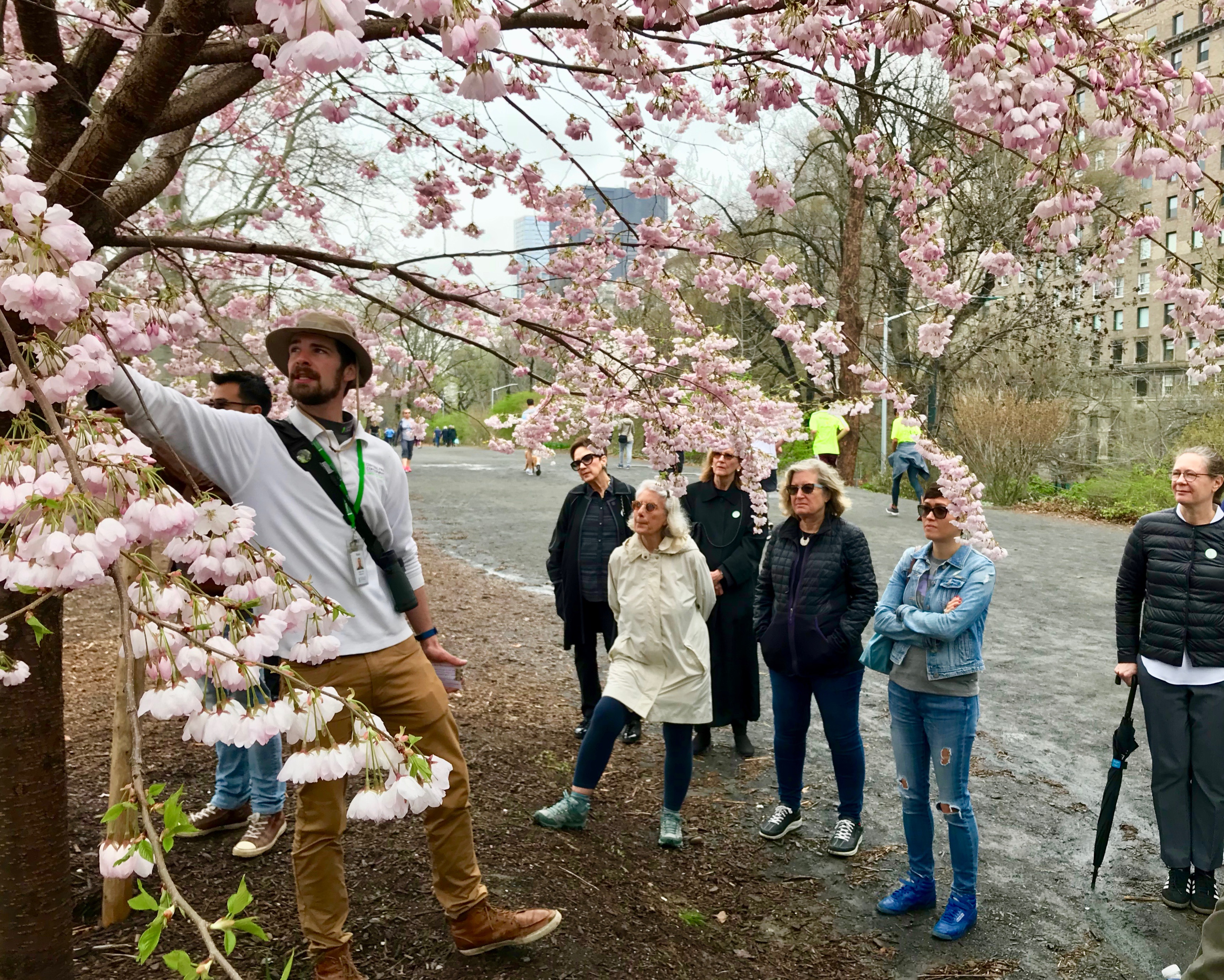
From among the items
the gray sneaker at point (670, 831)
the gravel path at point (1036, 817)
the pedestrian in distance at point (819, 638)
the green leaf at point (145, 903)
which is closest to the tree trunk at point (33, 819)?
the green leaf at point (145, 903)

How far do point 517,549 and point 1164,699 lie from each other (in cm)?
1027

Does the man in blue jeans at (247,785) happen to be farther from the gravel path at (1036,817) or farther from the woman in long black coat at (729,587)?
the woman in long black coat at (729,587)

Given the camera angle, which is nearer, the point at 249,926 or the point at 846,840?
the point at 249,926

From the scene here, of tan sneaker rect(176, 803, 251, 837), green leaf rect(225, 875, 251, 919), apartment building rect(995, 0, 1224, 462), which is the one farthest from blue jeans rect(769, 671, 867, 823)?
apartment building rect(995, 0, 1224, 462)

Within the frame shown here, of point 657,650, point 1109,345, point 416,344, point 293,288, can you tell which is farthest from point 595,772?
point 1109,345

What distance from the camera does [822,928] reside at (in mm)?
3625

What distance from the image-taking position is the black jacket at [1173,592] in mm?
3961

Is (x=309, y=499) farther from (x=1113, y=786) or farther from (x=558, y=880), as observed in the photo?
(x=1113, y=786)

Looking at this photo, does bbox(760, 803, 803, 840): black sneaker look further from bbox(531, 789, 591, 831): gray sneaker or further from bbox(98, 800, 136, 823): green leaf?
bbox(98, 800, 136, 823): green leaf

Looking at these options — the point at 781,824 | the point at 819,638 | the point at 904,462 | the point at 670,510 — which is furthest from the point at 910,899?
the point at 904,462

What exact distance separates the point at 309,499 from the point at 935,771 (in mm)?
2738

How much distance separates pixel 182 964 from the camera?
1119 millimetres

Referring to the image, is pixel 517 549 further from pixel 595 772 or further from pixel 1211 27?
pixel 1211 27

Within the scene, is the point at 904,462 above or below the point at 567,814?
above
